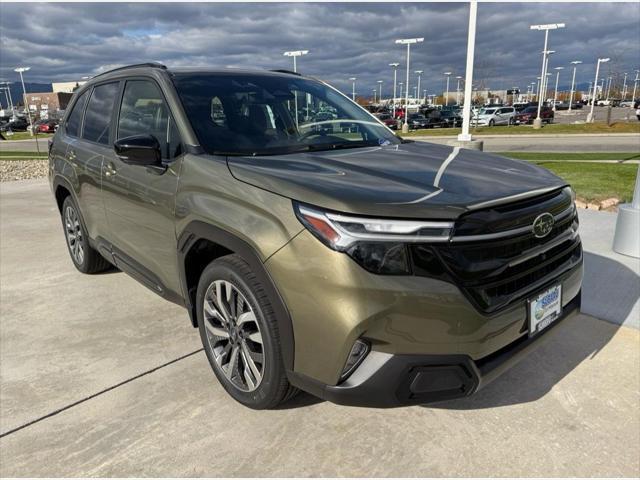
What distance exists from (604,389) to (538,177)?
4.18ft

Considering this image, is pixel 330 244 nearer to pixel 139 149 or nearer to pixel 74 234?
pixel 139 149

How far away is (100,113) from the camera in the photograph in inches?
162

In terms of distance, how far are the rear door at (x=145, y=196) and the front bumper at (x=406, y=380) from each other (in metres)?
1.37

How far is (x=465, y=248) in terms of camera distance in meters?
2.06

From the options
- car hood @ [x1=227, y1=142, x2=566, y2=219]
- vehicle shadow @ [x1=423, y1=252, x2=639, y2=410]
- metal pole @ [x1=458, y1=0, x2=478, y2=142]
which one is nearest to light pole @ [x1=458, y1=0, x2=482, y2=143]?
metal pole @ [x1=458, y1=0, x2=478, y2=142]

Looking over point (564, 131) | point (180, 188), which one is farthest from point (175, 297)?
point (564, 131)

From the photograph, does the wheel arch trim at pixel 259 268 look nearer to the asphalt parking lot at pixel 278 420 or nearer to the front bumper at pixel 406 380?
the front bumper at pixel 406 380

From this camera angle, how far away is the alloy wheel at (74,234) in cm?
479

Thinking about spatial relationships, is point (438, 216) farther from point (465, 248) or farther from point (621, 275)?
point (621, 275)

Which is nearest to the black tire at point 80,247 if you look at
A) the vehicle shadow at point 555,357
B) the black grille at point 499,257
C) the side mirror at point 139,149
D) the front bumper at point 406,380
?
the side mirror at point 139,149

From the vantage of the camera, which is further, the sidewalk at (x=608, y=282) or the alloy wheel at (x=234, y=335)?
the sidewalk at (x=608, y=282)

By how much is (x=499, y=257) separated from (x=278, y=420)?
140 cm

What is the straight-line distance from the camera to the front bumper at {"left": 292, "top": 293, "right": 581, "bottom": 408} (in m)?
2.05

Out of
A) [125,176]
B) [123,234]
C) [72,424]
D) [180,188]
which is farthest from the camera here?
[123,234]
